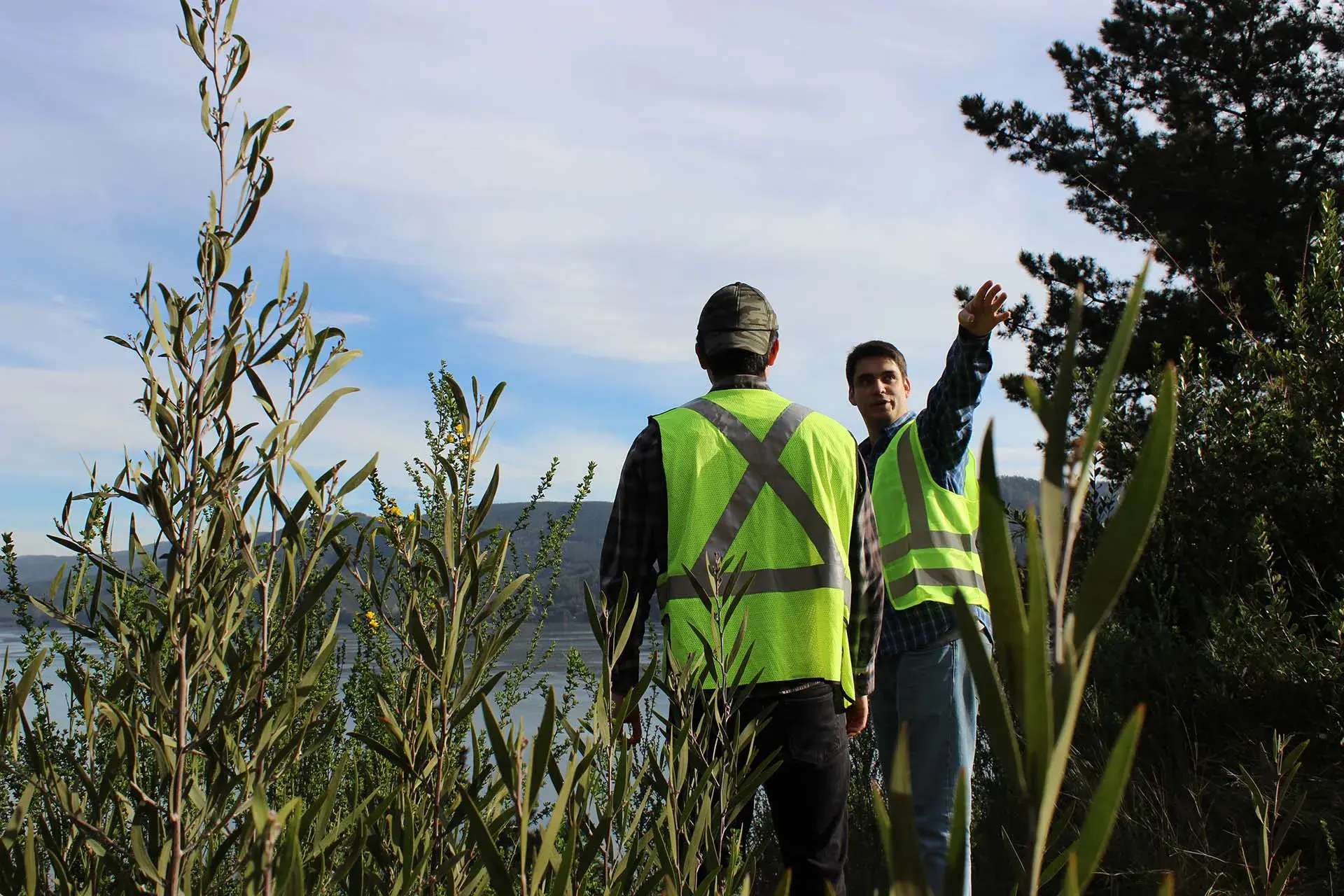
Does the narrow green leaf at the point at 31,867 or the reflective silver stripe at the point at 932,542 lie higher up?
the reflective silver stripe at the point at 932,542

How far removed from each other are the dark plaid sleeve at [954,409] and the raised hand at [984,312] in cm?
5

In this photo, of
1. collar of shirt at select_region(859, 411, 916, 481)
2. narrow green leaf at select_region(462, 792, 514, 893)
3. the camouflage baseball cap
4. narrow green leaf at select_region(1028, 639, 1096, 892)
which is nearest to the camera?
narrow green leaf at select_region(1028, 639, 1096, 892)

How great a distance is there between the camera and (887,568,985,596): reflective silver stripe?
3708 mm

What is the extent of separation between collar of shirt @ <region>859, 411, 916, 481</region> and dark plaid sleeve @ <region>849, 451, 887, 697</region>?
1.01 meters

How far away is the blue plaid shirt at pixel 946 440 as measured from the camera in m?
3.61

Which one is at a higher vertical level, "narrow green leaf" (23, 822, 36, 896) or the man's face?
the man's face

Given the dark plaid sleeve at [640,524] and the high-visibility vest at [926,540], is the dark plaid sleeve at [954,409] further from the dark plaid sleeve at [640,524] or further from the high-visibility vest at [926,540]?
the dark plaid sleeve at [640,524]

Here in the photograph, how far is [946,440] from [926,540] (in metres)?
0.37

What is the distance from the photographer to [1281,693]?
14.8ft

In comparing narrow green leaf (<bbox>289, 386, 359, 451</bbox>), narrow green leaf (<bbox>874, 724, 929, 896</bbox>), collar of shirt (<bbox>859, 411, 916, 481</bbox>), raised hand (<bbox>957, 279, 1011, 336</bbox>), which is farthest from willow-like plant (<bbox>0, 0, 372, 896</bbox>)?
collar of shirt (<bbox>859, 411, 916, 481</bbox>)

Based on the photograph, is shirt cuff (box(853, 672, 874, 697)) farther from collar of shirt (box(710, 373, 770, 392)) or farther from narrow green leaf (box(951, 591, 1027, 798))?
narrow green leaf (box(951, 591, 1027, 798))

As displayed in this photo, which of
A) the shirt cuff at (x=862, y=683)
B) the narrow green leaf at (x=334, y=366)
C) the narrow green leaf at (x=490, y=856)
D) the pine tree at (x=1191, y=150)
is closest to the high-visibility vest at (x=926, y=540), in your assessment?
the shirt cuff at (x=862, y=683)

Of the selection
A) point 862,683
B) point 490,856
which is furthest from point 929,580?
point 490,856

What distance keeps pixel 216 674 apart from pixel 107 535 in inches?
15.8
